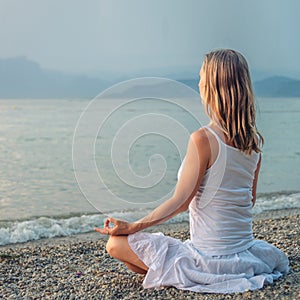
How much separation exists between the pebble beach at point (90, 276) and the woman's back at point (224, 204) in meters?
0.33

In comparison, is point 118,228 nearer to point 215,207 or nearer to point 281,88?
point 215,207

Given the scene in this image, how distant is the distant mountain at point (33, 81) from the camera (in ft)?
117

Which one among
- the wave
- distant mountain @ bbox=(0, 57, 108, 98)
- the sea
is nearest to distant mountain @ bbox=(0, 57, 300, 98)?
distant mountain @ bbox=(0, 57, 108, 98)

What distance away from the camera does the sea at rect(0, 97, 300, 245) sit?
4.09m

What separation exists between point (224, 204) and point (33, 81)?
3622cm

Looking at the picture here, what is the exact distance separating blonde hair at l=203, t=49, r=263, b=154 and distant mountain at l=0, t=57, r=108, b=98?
31.7m

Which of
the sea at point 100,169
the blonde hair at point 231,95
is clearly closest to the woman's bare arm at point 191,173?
the blonde hair at point 231,95

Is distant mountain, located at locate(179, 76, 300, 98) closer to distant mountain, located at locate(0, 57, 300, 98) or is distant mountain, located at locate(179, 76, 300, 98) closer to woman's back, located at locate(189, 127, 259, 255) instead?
distant mountain, located at locate(0, 57, 300, 98)

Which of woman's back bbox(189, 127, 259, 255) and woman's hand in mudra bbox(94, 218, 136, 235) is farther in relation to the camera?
woman's hand in mudra bbox(94, 218, 136, 235)

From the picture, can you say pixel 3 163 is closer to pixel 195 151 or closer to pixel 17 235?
pixel 17 235

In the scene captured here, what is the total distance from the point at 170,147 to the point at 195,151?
47.6 feet

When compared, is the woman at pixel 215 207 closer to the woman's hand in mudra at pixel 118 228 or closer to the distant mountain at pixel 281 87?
the woman's hand in mudra at pixel 118 228

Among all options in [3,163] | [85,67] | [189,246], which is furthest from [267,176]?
[85,67]

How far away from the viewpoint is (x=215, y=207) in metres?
3.25
